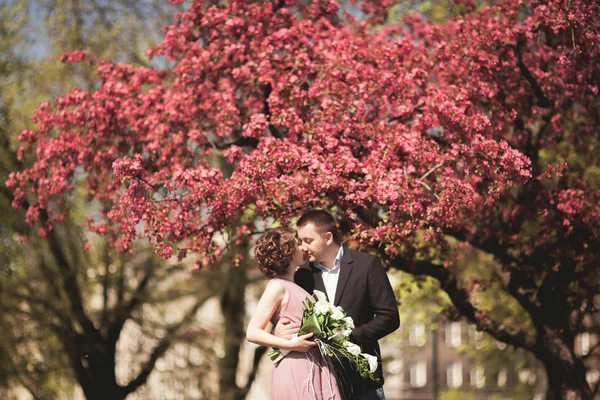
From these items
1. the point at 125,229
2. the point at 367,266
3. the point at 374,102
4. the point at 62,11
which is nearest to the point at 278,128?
the point at 374,102

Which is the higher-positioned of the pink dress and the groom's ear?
the groom's ear

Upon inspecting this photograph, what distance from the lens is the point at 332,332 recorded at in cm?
704

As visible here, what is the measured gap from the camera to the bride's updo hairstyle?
279 inches

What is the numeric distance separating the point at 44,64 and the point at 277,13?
972cm

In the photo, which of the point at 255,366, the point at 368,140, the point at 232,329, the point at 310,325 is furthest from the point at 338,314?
the point at 255,366

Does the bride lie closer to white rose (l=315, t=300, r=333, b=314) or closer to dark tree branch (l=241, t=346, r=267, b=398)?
white rose (l=315, t=300, r=333, b=314)

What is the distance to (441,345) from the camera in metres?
66.2

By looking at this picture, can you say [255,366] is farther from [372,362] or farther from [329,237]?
[372,362]

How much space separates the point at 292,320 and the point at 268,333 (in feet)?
0.85

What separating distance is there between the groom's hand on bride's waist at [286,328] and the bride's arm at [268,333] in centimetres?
7

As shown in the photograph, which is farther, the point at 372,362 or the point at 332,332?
the point at 372,362

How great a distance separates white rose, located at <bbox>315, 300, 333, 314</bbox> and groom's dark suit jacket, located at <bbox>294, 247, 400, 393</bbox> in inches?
14.4

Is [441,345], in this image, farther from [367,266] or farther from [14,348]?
[367,266]

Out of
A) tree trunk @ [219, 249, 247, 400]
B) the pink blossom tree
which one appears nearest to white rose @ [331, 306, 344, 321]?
the pink blossom tree
